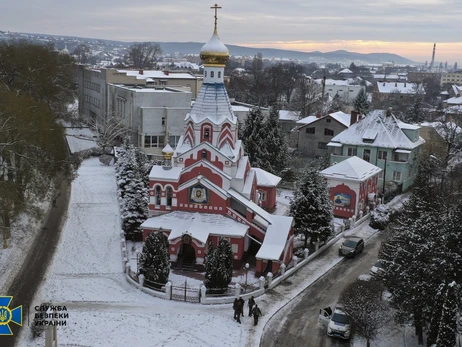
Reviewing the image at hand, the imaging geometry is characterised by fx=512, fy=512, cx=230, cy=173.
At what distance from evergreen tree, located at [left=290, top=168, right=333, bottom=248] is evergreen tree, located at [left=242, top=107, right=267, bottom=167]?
14279 mm

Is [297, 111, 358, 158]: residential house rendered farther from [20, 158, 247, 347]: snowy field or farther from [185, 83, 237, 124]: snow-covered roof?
[20, 158, 247, 347]: snowy field

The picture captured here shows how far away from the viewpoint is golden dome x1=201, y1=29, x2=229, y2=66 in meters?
26.8

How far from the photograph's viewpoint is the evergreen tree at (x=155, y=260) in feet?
71.8

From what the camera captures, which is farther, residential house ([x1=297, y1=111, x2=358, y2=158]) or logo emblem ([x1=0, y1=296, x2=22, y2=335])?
residential house ([x1=297, y1=111, x2=358, y2=158])

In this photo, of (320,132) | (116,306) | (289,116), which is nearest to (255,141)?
(320,132)

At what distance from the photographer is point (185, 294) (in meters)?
21.2

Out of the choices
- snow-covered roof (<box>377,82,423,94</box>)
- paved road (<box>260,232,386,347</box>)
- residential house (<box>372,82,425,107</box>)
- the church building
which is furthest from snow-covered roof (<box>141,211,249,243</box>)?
snow-covered roof (<box>377,82,423,94</box>)

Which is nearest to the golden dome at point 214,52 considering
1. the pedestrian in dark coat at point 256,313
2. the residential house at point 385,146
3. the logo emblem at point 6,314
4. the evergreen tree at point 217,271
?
the evergreen tree at point 217,271

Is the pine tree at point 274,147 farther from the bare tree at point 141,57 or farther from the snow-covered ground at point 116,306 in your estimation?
the bare tree at point 141,57

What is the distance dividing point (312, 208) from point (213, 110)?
24.5 feet

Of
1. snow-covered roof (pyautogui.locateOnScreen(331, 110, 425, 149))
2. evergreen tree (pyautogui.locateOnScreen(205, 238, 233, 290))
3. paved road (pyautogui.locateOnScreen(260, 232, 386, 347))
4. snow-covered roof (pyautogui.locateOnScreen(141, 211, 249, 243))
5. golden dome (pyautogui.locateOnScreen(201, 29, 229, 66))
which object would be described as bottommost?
paved road (pyautogui.locateOnScreen(260, 232, 386, 347))

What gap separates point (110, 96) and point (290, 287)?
41.5 meters

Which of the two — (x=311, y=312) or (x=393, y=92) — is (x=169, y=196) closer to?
(x=311, y=312)

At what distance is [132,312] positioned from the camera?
66.0 ft
